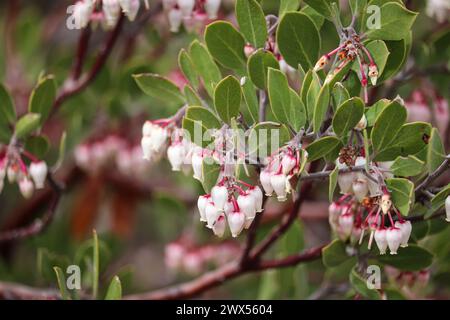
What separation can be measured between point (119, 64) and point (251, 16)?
104 centimetres

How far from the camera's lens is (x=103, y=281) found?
2.31 m

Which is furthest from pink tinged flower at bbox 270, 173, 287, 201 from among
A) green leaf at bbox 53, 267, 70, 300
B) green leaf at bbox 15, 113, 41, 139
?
green leaf at bbox 15, 113, 41, 139

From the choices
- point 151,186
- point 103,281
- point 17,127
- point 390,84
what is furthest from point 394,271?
point 151,186

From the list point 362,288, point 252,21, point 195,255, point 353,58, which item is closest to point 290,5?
point 252,21

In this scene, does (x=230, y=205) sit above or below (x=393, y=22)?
below

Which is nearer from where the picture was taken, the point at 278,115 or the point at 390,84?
the point at 278,115

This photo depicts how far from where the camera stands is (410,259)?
1.42 metres

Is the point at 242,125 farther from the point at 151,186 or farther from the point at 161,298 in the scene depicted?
the point at 151,186

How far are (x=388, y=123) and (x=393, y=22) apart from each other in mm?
163

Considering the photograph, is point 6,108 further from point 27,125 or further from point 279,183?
point 279,183

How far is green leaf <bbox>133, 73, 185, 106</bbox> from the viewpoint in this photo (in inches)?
56.6

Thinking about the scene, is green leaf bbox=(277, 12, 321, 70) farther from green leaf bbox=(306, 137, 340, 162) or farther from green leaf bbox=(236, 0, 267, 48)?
green leaf bbox=(306, 137, 340, 162)
